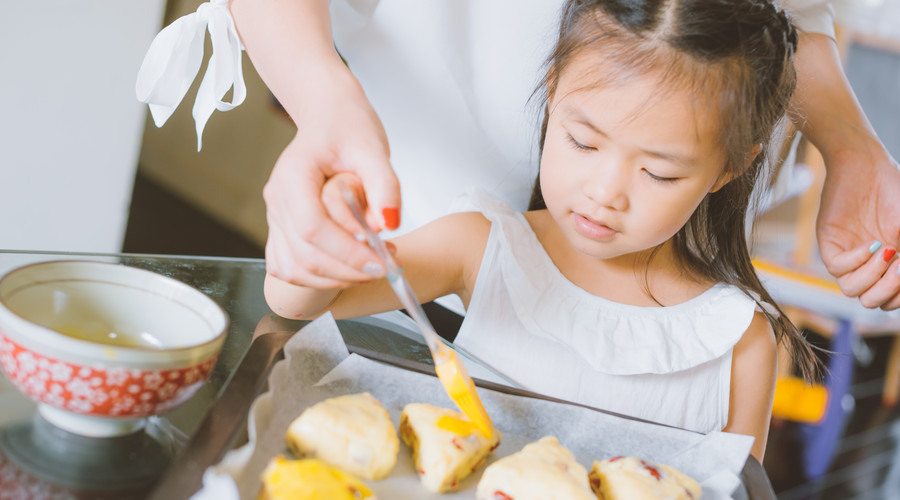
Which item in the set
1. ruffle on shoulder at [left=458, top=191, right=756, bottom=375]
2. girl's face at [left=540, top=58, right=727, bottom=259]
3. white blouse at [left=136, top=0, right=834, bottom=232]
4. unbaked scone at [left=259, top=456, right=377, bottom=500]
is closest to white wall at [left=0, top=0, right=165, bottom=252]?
white blouse at [left=136, top=0, right=834, bottom=232]

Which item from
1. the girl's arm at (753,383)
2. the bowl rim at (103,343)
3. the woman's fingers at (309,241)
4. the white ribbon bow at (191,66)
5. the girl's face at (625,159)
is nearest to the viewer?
the bowl rim at (103,343)

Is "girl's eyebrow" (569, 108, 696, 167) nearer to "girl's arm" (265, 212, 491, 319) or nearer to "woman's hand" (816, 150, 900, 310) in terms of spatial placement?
"girl's arm" (265, 212, 491, 319)

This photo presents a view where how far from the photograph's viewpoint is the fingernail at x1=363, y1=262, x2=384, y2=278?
64 cm

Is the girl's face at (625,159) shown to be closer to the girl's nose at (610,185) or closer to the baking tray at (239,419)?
the girl's nose at (610,185)

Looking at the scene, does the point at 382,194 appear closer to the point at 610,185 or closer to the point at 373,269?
the point at 373,269

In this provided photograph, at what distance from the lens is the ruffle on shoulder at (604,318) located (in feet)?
3.55

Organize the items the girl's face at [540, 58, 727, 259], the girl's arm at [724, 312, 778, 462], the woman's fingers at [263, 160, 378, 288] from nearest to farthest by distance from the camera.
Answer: the woman's fingers at [263, 160, 378, 288], the girl's face at [540, 58, 727, 259], the girl's arm at [724, 312, 778, 462]

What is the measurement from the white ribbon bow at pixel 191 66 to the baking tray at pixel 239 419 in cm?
42

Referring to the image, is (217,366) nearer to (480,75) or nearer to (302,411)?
(302,411)

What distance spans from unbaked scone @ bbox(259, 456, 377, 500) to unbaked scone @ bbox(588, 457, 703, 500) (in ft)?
0.76

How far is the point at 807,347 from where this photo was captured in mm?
1133

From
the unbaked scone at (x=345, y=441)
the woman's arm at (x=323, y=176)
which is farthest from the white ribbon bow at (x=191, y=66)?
the unbaked scone at (x=345, y=441)

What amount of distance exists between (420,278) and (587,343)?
0.85 ft

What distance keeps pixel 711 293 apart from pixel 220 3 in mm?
813
